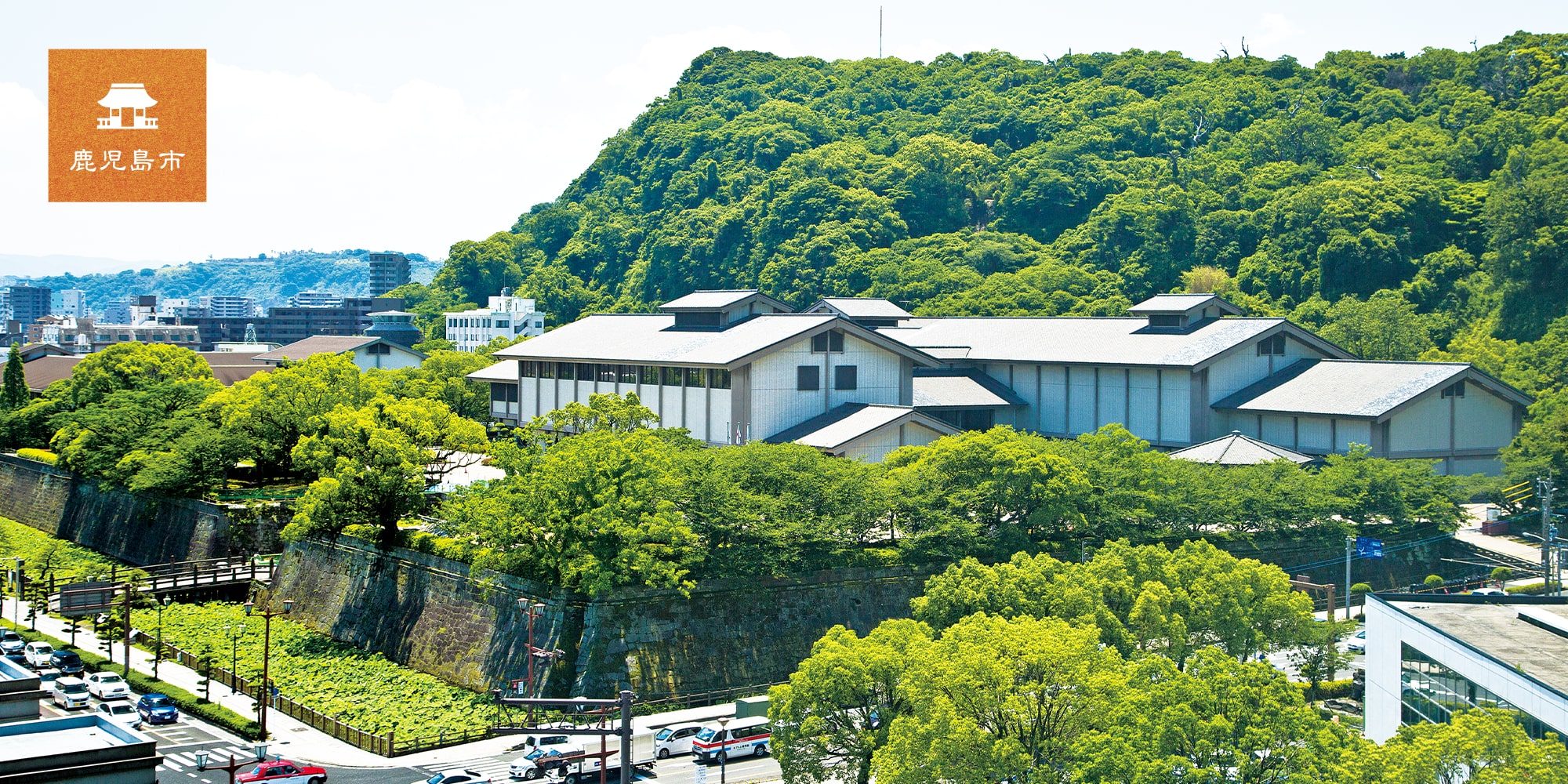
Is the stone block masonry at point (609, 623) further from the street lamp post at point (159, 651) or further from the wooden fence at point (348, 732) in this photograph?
the street lamp post at point (159, 651)

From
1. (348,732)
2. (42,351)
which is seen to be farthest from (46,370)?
(348,732)

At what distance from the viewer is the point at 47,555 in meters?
58.9

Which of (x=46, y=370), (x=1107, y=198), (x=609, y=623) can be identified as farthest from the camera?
(x=1107, y=198)

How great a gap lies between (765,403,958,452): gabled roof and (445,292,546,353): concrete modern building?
82963 mm

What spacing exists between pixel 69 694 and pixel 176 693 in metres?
2.98

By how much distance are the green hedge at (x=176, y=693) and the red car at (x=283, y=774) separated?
4000 mm

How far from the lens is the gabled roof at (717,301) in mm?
62438

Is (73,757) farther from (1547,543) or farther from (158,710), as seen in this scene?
(1547,543)

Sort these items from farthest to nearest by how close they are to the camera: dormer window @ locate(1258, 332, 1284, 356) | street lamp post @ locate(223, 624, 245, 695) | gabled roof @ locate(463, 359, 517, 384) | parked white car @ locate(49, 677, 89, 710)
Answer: gabled roof @ locate(463, 359, 517, 384) → dormer window @ locate(1258, 332, 1284, 356) → street lamp post @ locate(223, 624, 245, 695) → parked white car @ locate(49, 677, 89, 710)

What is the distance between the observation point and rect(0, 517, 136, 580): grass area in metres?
56.6

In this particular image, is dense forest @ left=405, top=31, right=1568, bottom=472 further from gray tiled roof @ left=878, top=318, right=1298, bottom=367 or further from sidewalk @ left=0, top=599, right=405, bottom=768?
sidewalk @ left=0, top=599, right=405, bottom=768

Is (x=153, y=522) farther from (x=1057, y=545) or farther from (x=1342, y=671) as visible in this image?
(x=1342, y=671)

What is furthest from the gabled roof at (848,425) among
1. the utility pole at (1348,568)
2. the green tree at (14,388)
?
the green tree at (14,388)

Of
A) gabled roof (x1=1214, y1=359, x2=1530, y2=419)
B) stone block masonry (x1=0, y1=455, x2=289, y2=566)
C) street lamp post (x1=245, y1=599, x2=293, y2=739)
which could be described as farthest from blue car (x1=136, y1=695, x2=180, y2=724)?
gabled roof (x1=1214, y1=359, x2=1530, y2=419)
